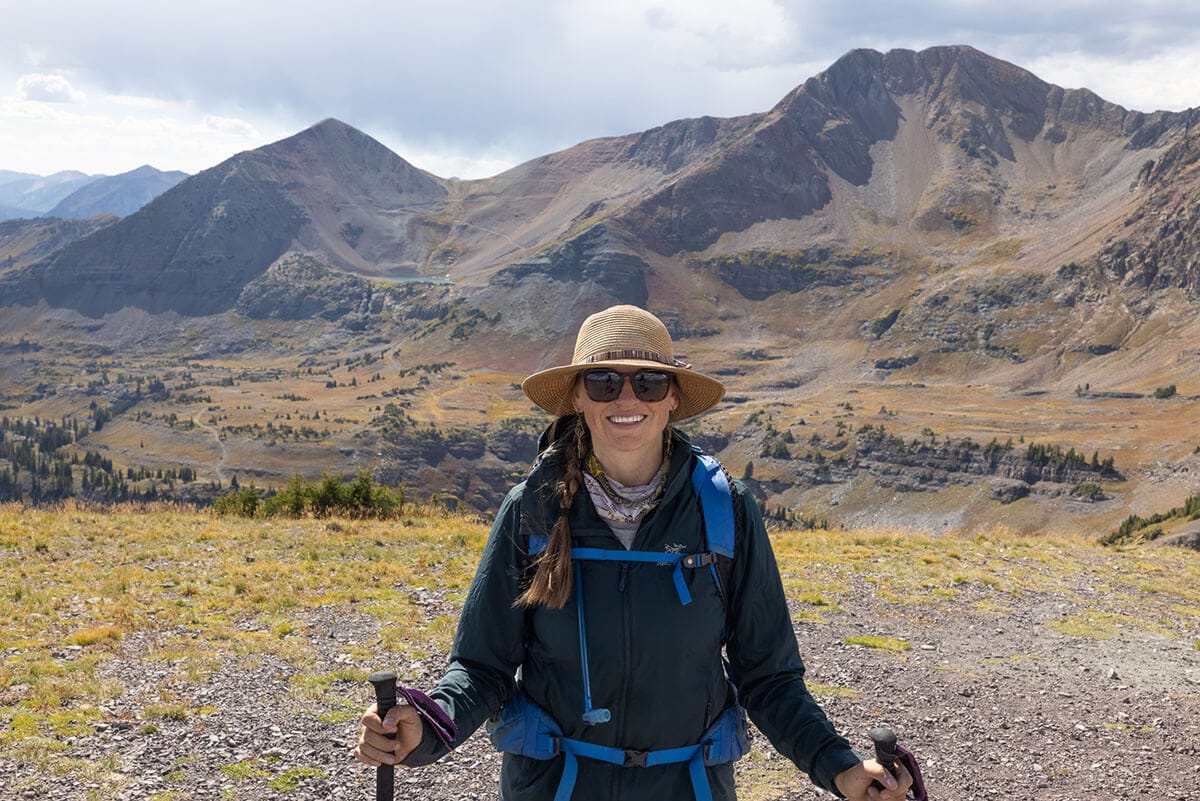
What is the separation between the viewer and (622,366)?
3.50 meters

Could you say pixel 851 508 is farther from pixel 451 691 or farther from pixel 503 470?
pixel 451 691

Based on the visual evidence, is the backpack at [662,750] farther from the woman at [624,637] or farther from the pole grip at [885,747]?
the pole grip at [885,747]

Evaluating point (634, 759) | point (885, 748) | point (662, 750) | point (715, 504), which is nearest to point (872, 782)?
point (885, 748)

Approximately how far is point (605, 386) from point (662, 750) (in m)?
1.54

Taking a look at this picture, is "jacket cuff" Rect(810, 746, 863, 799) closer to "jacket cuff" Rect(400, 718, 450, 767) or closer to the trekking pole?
the trekking pole

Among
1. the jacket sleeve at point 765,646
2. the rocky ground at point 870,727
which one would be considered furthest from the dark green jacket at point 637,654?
the rocky ground at point 870,727

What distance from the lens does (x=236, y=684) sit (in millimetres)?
9422

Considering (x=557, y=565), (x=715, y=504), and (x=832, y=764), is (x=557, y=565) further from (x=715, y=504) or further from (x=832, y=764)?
(x=832, y=764)

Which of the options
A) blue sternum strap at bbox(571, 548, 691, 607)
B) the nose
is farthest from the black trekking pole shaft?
the nose

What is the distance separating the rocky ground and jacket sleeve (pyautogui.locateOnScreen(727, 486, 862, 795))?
4.74 meters

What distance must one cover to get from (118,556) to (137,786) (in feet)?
34.8

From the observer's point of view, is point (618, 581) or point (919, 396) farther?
point (919, 396)

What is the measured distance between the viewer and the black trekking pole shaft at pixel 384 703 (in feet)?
9.59

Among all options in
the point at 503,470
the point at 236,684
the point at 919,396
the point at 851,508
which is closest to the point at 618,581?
the point at 236,684
